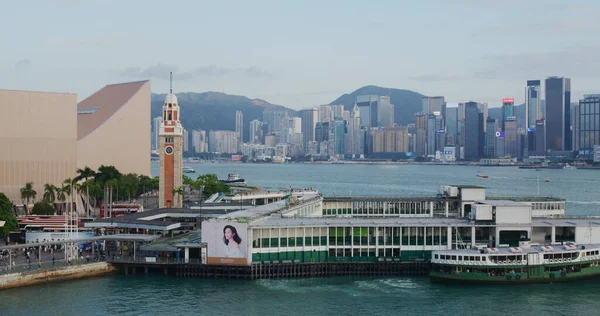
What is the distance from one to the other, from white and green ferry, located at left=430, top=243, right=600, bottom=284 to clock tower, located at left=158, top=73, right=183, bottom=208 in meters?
27.7

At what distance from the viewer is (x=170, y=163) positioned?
59.2 m

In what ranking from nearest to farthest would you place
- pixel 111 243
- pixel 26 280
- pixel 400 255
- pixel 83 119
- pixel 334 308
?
pixel 334 308 → pixel 26 280 → pixel 400 255 → pixel 111 243 → pixel 83 119

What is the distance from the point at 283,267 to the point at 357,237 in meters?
3.99

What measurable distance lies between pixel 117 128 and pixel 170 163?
59.5 ft

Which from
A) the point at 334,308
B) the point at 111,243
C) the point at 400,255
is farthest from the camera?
the point at 111,243

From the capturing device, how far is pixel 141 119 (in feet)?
Answer: 262

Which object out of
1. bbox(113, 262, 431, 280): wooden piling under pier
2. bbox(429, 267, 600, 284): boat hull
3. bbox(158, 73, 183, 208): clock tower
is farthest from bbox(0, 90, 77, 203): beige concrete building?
bbox(429, 267, 600, 284): boat hull

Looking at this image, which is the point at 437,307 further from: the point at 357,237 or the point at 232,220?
the point at 232,220

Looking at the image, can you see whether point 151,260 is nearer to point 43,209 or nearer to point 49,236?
point 49,236

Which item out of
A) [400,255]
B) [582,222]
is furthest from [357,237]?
[582,222]

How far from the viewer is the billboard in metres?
35.9

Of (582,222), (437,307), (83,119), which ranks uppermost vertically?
(83,119)

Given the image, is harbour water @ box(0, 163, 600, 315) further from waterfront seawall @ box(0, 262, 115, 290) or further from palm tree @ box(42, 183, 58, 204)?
palm tree @ box(42, 183, 58, 204)

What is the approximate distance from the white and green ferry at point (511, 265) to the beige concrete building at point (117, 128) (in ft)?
134
